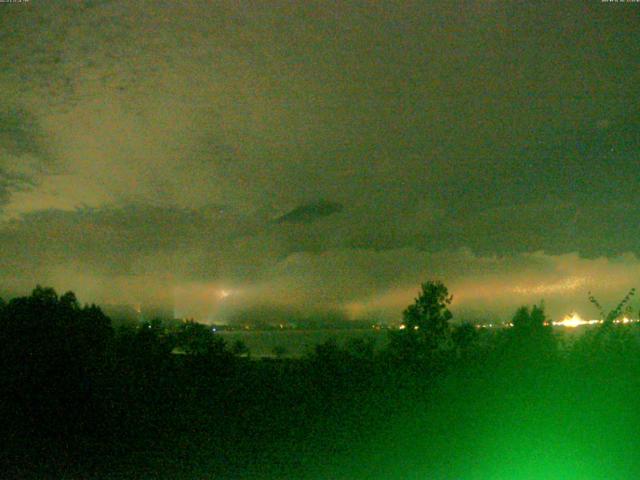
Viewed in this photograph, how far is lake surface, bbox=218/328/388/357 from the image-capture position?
2089cm

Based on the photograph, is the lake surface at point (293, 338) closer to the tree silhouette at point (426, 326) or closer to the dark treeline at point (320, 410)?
the tree silhouette at point (426, 326)

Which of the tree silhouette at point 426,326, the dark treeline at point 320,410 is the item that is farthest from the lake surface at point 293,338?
the dark treeline at point 320,410

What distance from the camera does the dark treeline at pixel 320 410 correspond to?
33.6 feet

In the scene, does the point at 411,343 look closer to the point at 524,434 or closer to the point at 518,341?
the point at 518,341

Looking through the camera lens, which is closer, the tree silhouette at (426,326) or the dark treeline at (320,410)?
the dark treeline at (320,410)

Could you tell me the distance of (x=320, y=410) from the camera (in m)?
13.0

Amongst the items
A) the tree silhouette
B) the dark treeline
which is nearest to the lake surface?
the tree silhouette

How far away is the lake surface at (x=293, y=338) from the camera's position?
2089 cm

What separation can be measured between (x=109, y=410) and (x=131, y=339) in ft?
15.1

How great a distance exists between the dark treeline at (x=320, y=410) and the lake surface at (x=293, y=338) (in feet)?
15.6

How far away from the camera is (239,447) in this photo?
11445mm

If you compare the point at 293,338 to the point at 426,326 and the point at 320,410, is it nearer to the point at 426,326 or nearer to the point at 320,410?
the point at 426,326

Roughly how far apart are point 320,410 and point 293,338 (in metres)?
27.5

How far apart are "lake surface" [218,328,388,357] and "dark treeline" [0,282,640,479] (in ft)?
15.6
